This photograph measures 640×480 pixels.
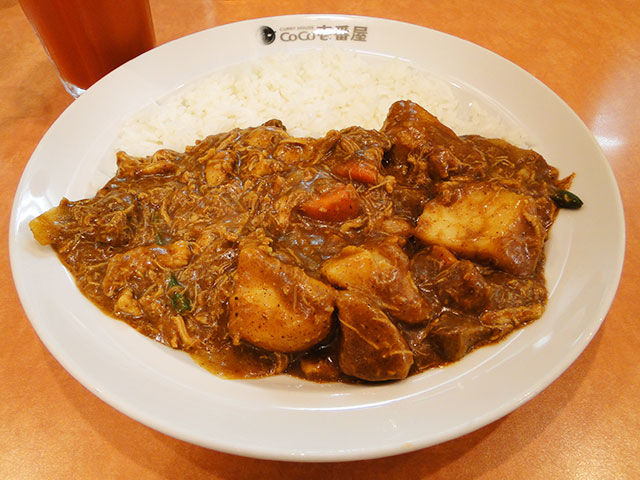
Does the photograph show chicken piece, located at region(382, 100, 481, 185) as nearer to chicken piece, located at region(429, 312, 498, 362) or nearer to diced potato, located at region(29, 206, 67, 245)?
chicken piece, located at region(429, 312, 498, 362)

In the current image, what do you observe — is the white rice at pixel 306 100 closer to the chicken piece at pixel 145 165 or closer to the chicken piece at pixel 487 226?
the chicken piece at pixel 145 165

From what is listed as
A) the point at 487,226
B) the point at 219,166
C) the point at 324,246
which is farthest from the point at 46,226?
the point at 487,226

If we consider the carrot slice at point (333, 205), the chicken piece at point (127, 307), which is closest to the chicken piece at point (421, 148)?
A: the carrot slice at point (333, 205)

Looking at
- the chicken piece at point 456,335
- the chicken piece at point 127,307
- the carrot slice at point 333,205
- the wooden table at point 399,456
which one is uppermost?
the carrot slice at point 333,205

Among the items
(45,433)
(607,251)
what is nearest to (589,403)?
(607,251)

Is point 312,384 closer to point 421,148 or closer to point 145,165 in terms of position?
point 421,148

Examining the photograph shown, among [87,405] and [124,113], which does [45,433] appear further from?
[124,113]
